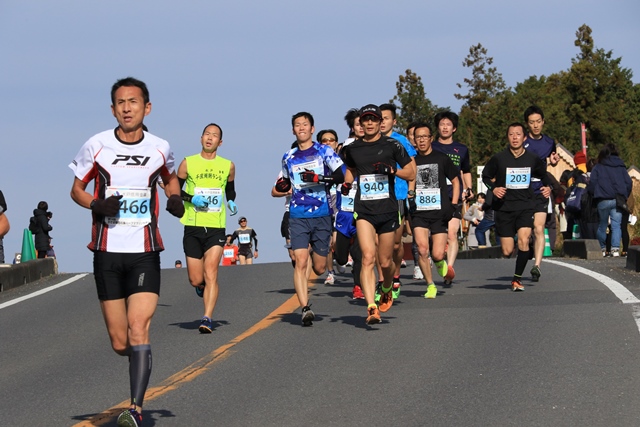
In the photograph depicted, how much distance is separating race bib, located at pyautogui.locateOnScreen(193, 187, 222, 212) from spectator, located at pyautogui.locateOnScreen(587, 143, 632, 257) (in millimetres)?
11680

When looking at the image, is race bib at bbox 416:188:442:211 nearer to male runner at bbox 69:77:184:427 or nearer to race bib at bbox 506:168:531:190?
race bib at bbox 506:168:531:190

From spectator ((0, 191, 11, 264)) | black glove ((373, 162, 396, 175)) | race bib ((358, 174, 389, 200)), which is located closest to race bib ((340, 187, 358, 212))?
race bib ((358, 174, 389, 200))

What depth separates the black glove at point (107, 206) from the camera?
7574 millimetres

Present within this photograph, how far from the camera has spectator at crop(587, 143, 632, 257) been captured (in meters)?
23.4

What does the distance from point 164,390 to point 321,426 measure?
1901 millimetres

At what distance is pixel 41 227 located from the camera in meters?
32.0

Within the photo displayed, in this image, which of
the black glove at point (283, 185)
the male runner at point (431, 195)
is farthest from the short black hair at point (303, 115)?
the male runner at point (431, 195)

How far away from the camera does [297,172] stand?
13.2 metres

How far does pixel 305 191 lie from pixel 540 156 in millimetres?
5018

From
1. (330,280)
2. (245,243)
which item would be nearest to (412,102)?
(245,243)

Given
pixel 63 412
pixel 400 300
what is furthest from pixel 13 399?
pixel 400 300

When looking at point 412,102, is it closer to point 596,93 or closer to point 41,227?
point 596,93

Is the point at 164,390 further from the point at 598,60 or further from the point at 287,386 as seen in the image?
the point at 598,60

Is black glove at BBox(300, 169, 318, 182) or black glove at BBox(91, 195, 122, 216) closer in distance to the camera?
black glove at BBox(91, 195, 122, 216)
